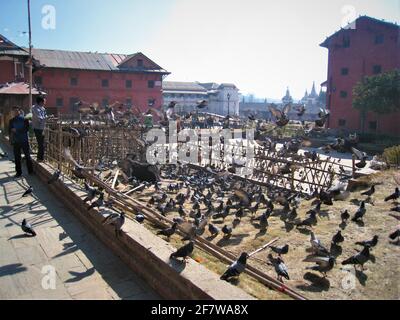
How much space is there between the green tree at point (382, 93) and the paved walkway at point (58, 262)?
27.2m

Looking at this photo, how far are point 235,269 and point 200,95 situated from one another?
54.2m

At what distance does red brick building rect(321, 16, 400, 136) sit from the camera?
30.8m

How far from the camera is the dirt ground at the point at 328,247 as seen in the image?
4.42 m

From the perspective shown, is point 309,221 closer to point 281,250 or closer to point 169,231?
point 281,250

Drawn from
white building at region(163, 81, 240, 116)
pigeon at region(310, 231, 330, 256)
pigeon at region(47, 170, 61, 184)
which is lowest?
pigeon at region(310, 231, 330, 256)

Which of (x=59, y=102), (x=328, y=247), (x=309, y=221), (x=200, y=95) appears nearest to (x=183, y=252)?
(x=328, y=247)

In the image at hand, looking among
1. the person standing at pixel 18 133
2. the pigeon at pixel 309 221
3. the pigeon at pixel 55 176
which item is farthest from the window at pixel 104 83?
the pigeon at pixel 309 221

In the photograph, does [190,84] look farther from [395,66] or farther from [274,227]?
[274,227]

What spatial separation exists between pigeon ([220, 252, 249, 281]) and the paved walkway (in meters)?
0.84

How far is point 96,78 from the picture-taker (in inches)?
1591

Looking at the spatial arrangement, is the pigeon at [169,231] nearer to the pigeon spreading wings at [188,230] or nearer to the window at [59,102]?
the pigeon spreading wings at [188,230]

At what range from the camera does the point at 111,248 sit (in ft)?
17.7

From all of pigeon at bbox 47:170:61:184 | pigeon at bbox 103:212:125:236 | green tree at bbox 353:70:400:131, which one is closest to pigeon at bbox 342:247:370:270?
pigeon at bbox 103:212:125:236

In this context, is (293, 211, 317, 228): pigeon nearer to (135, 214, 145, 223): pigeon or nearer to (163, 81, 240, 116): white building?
(135, 214, 145, 223): pigeon
